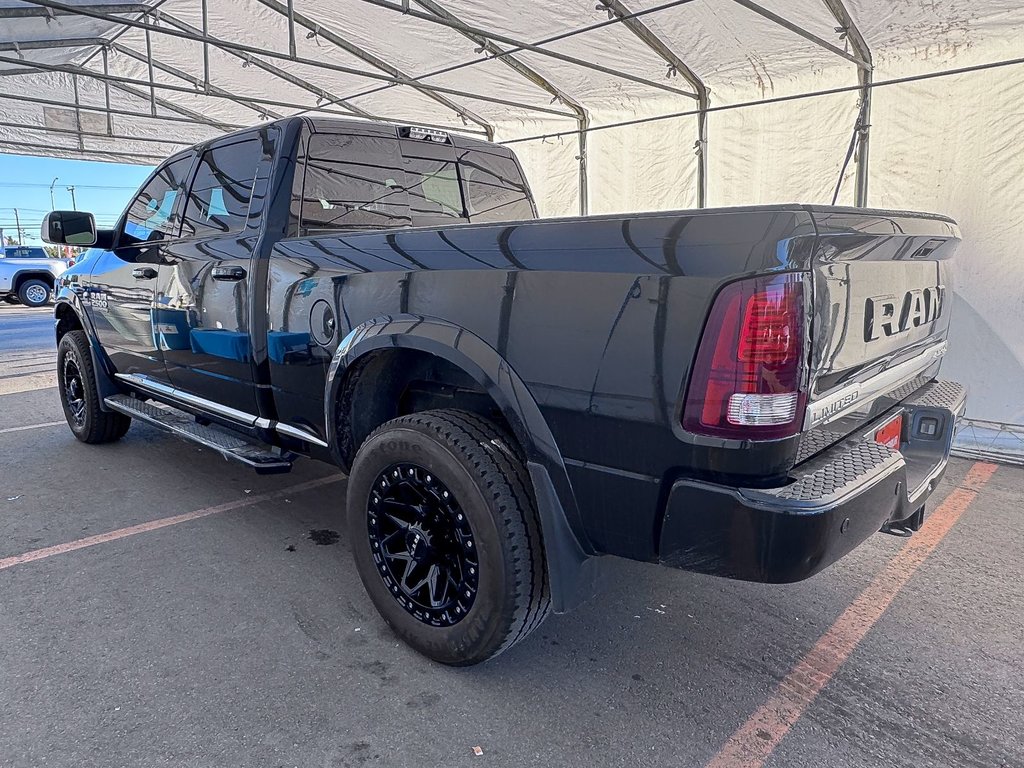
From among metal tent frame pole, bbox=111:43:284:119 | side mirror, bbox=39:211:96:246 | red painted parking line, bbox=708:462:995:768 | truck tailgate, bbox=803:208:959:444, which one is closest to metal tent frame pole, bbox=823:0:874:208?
red painted parking line, bbox=708:462:995:768

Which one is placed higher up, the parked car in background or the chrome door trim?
the parked car in background

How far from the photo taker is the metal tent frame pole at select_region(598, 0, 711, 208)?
22.3 feet

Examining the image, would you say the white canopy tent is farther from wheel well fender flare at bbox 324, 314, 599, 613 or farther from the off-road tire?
the off-road tire

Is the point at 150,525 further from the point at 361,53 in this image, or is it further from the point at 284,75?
the point at 284,75

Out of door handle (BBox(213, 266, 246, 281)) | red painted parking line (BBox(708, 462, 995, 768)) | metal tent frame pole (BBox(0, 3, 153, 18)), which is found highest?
metal tent frame pole (BBox(0, 3, 153, 18))

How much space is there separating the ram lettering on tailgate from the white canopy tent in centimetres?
307

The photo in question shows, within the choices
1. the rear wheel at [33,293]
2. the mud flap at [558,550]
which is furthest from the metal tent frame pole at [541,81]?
the rear wheel at [33,293]

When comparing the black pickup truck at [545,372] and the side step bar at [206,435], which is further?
the side step bar at [206,435]

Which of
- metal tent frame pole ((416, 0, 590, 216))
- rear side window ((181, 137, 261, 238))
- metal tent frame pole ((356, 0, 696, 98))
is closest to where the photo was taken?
rear side window ((181, 137, 261, 238))

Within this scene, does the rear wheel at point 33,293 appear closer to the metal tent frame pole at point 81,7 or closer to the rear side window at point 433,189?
the metal tent frame pole at point 81,7

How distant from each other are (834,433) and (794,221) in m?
0.70

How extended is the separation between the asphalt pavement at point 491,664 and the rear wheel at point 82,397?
1302 millimetres

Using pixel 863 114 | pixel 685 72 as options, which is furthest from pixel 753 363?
pixel 685 72

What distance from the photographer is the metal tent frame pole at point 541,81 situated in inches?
299
